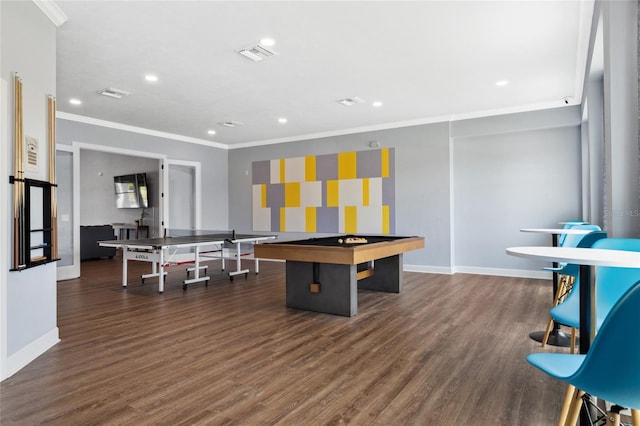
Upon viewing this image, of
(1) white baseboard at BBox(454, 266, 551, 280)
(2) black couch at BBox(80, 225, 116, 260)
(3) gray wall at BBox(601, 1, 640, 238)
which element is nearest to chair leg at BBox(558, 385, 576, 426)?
(3) gray wall at BBox(601, 1, 640, 238)

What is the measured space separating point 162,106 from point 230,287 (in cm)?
302

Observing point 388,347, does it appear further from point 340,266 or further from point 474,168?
point 474,168

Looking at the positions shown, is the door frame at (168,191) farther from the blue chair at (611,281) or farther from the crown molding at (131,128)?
the blue chair at (611,281)

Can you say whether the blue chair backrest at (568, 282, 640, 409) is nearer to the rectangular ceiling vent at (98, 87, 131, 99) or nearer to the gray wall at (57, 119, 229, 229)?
the rectangular ceiling vent at (98, 87, 131, 99)

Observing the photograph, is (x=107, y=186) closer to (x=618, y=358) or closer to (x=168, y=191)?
(x=168, y=191)

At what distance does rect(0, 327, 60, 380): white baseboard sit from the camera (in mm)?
2664

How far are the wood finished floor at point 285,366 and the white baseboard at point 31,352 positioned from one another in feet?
0.17

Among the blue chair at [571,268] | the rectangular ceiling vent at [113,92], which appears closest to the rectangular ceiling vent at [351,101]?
the rectangular ceiling vent at [113,92]

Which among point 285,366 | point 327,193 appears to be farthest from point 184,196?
point 285,366

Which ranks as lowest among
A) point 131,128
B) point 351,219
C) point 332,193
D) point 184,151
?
point 351,219

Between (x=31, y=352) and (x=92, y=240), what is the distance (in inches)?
288

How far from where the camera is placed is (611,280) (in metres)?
1.94

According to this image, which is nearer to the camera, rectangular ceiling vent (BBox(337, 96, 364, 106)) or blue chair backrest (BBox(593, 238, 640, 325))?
blue chair backrest (BBox(593, 238, 640, 325))

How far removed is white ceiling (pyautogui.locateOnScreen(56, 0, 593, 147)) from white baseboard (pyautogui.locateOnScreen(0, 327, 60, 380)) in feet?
8.80
